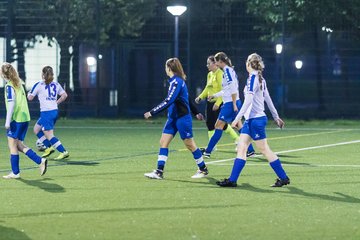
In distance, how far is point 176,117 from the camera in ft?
49.8

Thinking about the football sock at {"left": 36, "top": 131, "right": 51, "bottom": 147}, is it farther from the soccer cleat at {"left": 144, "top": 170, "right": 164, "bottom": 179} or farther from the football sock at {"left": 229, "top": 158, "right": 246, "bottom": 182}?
the football sock at {"left": 229, "top": 158, "right": 246, "bottom": 182}

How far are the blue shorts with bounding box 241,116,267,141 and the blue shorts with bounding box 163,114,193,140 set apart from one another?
1363 mm

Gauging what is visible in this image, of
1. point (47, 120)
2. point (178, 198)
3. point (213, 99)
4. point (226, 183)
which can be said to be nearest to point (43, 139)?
point (47, 120)

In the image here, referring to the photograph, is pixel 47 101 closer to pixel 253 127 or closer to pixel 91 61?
pixel 253 127

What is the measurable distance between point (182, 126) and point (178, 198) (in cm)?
259

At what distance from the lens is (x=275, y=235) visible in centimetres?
964

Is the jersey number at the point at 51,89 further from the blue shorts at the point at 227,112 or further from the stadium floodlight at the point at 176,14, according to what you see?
the stadium floodlight at the point at 176,14

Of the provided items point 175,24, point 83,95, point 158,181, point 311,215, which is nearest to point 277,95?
point 175,24

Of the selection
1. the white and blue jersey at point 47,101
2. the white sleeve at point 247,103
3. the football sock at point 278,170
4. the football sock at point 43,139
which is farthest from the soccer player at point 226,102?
the football sock at point 278,170

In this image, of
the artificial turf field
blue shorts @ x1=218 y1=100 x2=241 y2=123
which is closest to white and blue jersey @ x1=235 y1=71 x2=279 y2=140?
the artificial turf field

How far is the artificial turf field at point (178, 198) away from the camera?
9961mm

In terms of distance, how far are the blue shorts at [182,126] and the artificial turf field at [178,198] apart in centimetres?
64

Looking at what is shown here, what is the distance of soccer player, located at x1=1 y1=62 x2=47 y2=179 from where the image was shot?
49.4ft

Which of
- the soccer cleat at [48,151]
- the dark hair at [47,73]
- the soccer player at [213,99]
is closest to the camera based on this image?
the dark hair at [47,73]
